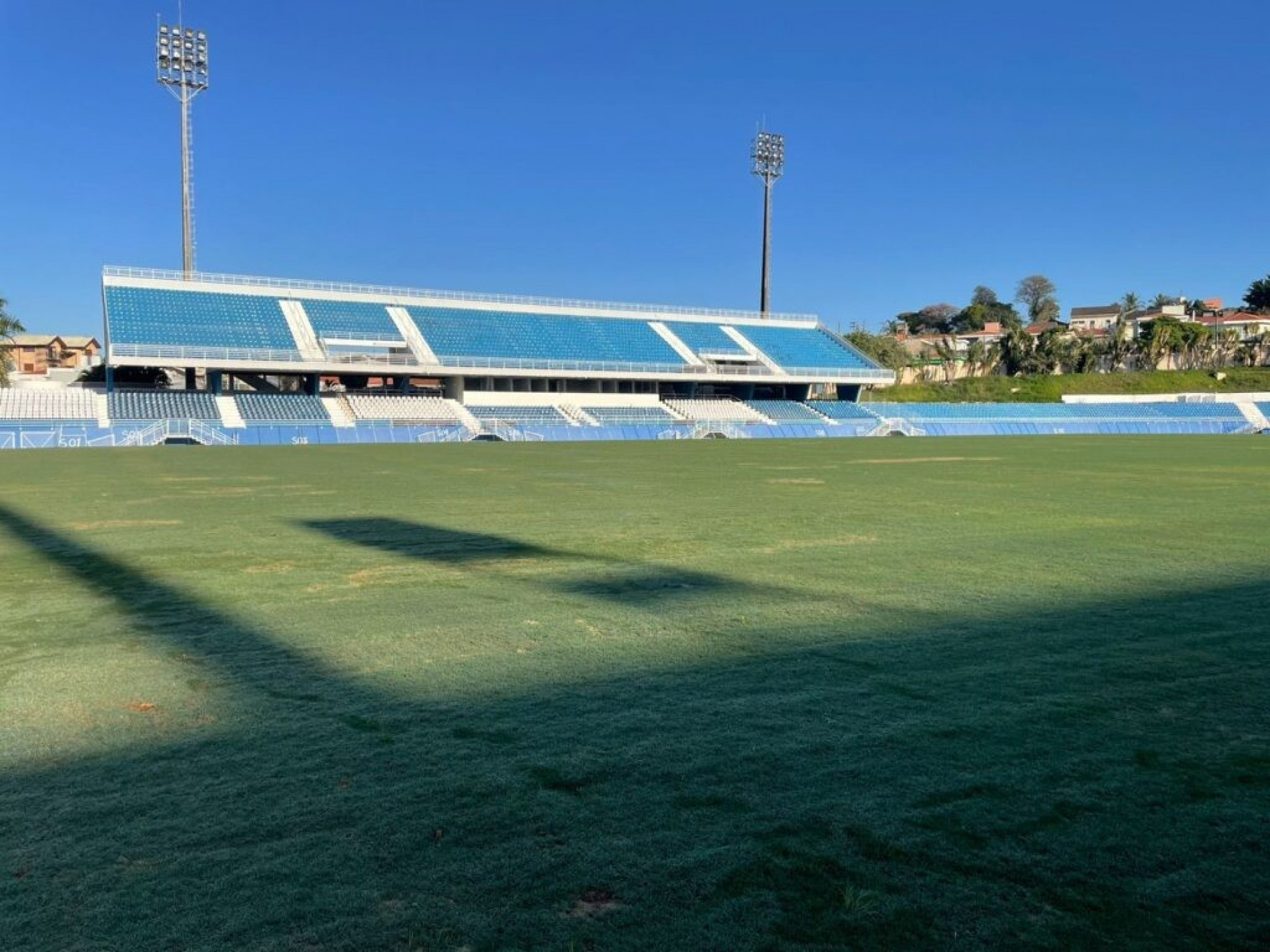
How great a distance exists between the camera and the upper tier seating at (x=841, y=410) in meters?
50.2

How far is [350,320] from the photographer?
1809 inches

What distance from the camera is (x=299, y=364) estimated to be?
134 ft

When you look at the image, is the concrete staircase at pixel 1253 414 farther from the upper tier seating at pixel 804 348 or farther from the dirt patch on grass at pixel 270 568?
the dirt patch on grass at pixel 270 568

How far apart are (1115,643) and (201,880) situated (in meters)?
4.42

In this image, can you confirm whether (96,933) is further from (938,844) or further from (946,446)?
(946,446)

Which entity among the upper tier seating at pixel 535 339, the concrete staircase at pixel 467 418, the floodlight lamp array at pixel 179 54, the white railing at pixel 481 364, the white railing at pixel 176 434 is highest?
the floodlight lamp array at pixel 179 54

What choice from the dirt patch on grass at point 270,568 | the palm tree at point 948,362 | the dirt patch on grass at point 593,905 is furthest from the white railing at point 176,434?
the palm tree at point 948,362

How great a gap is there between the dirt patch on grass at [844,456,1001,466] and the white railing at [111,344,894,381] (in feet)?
80.0

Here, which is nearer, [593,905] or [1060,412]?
[593,905]

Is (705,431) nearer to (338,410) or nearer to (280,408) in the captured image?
(338,410)

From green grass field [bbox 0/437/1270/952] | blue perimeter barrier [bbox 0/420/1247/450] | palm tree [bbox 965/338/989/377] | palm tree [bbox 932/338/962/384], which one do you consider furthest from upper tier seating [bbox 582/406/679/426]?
green grass field [bbox 0/437/1270/952]

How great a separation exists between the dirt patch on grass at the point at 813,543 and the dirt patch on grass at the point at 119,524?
21.8 feet

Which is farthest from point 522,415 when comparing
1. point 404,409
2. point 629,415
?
point 629,415

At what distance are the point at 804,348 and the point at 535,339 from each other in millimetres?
16727
